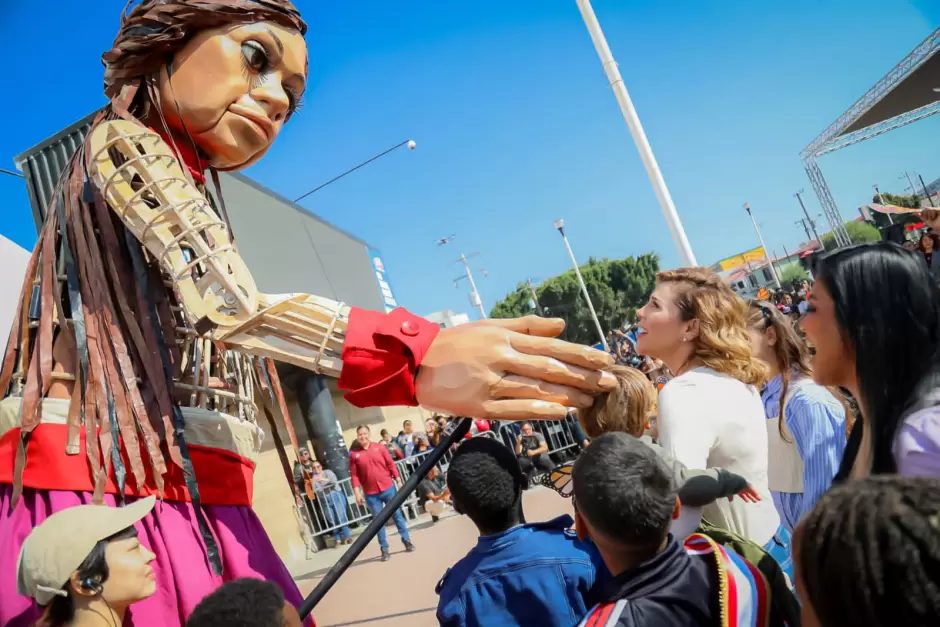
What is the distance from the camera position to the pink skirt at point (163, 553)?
152 centimetres

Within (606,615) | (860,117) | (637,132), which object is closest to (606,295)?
(860,117)

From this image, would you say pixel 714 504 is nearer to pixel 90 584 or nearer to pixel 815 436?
pixel 815 436

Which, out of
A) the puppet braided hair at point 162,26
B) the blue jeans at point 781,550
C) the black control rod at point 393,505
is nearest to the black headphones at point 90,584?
the black control rod at point 393,505

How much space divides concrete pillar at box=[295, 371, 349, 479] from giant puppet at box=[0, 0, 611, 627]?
9.52 m

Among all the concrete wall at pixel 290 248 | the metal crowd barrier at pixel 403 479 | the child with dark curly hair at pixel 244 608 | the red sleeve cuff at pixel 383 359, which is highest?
the concrete wall at pixel 290 248

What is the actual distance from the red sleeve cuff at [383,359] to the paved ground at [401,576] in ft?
13.1

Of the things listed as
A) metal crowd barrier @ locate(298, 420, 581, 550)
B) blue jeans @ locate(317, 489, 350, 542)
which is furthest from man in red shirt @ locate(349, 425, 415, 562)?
blue jeans @ locate(317, 489, 350, 542)

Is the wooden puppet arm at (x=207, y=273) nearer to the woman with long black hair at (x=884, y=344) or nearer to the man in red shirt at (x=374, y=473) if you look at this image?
the woman with long black hair at (x=884, y=344)

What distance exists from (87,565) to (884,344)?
6.65 ft

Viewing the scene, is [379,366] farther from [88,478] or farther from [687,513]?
[687,513]

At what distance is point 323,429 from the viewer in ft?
37.1

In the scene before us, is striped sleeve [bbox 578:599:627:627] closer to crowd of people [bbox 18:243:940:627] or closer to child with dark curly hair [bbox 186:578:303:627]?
crowd of people [bbox 18:243:940:627]

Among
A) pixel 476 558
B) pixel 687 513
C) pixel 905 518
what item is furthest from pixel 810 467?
pixel 905 518

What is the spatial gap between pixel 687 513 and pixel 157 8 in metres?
2.17
